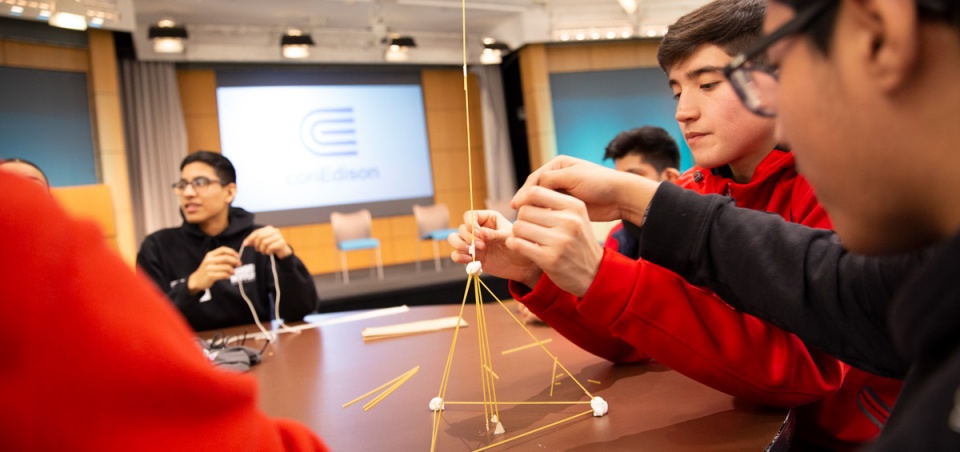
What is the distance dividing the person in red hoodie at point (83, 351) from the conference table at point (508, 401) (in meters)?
0.48

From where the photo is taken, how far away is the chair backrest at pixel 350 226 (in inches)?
298

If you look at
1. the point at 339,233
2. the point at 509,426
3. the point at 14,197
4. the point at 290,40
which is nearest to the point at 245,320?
the point at 509,426

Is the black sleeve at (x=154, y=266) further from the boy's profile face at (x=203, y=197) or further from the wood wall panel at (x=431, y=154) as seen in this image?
the wood wall panel at (x=431, y=154)

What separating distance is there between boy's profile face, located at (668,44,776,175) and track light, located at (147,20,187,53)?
708 cm

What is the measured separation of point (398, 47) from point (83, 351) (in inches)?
317

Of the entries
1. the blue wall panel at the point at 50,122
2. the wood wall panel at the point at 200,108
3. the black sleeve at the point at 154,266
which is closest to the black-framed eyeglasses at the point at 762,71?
the black sleeve at the point at 154,266

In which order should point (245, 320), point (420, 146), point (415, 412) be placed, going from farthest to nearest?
point (420, 146)
point (245, 320)
point (415, 412)

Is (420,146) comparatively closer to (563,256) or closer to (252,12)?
(252,12)

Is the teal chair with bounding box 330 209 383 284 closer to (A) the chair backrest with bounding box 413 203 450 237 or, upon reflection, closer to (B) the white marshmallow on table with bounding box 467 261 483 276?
(A) the chair backrest with bounding box 413 203 450 237

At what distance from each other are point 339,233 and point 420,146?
2291 millimetres

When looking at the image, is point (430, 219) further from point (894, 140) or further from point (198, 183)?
point (894, 140)

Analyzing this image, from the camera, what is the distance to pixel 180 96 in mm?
8109

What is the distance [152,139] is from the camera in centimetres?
777

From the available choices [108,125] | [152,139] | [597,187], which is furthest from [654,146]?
[152,139]
